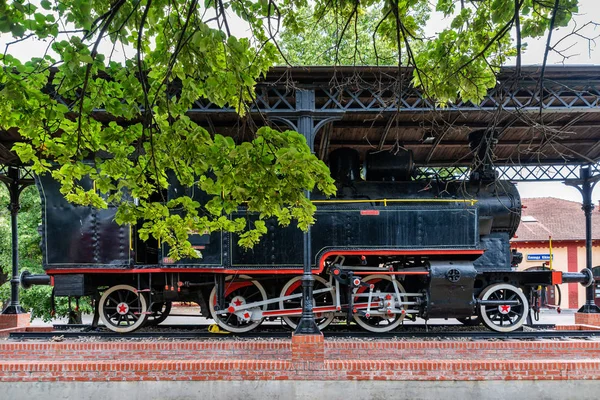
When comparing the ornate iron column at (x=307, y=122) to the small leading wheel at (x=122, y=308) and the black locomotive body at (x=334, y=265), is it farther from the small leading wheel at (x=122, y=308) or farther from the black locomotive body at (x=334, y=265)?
the small leading wheel at (x=122, y=308)

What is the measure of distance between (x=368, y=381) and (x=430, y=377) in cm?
81

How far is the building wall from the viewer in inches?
840

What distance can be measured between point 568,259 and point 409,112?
17.9 metres

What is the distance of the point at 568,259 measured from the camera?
21.7 meters

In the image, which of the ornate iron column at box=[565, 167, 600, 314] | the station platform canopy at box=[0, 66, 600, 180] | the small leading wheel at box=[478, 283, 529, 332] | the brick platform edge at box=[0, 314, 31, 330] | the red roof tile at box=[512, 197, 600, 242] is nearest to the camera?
the station platform canopy at box=[0, 66, 600, 180]

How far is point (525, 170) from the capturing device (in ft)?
36.2

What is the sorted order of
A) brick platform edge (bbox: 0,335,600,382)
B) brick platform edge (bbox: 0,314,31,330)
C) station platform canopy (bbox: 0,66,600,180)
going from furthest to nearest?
brick platform edge (bbox: 0,314,31,330) → station platform canopy (bbox: 0,66,600,180) → brick platform edge (bbox: 0,335,600,382)

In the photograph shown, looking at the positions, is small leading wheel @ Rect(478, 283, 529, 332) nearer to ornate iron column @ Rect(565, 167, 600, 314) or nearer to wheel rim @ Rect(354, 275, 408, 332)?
wheel rim @ Rect(354, 275, 408, 332)

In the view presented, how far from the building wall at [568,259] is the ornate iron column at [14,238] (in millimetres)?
19422

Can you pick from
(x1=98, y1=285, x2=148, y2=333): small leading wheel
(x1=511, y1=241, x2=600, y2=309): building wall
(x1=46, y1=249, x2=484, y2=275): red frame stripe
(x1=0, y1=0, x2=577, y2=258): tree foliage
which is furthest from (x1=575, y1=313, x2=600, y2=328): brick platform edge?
(x1=511, y1=241, x2=600, y2=309): building wall

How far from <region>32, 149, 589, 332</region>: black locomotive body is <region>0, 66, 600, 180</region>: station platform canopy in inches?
46.9

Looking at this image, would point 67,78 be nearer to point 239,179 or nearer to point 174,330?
point 239,179

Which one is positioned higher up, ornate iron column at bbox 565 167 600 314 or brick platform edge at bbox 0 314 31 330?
ornate iron column at bbox 565 167 600 314

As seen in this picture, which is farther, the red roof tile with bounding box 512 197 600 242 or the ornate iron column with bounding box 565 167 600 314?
the red roof tile with bounding box 512 197 600 242
